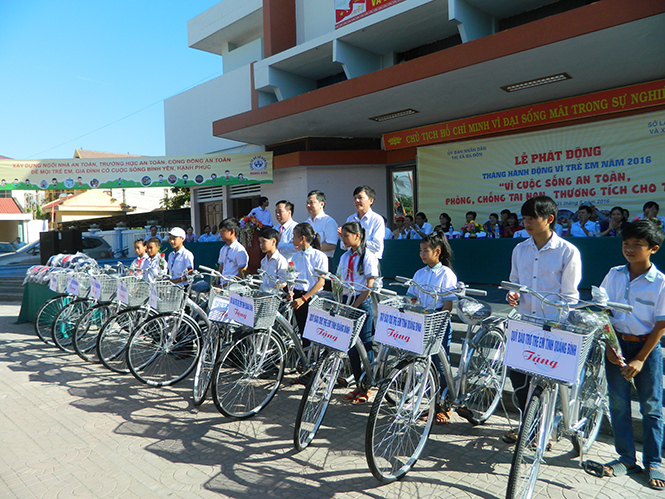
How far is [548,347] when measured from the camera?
8.23 ft

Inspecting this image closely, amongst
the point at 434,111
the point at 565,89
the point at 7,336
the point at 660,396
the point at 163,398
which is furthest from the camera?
the point at 434,111

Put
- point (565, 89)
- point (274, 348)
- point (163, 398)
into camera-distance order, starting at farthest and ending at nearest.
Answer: point (565, 89) < point (163, 398) < point (274, 348)

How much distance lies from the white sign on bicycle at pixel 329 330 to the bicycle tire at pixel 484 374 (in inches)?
38.6

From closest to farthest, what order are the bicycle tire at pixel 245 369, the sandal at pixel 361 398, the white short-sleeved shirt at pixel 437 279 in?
1. the white short-sleeved shirt at pixel 437 279
2. the bicycle tire at pixel 245 369
3. the sandal at pixel 361 398

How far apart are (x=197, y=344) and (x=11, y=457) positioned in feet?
5.76

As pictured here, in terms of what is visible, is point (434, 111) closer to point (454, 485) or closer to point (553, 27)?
point (553, 27)

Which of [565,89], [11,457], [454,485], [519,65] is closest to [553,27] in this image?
[519,65]

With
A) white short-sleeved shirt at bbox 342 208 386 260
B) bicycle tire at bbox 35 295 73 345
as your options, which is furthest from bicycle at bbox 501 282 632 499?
bicycle tire at bbox 35 295 73 345

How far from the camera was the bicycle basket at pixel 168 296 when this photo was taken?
15.3 feet

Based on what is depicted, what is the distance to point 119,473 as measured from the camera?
10.3 ft

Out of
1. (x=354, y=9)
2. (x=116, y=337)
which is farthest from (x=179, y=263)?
(x=354, y=9)

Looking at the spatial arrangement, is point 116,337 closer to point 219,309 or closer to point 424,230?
point 219,309

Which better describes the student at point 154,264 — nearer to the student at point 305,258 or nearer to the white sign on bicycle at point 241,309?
the white sign on bicycle at point 241,309

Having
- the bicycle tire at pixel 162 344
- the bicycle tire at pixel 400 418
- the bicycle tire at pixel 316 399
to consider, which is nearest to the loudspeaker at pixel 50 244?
the bicycle tire at pixel 162 344
